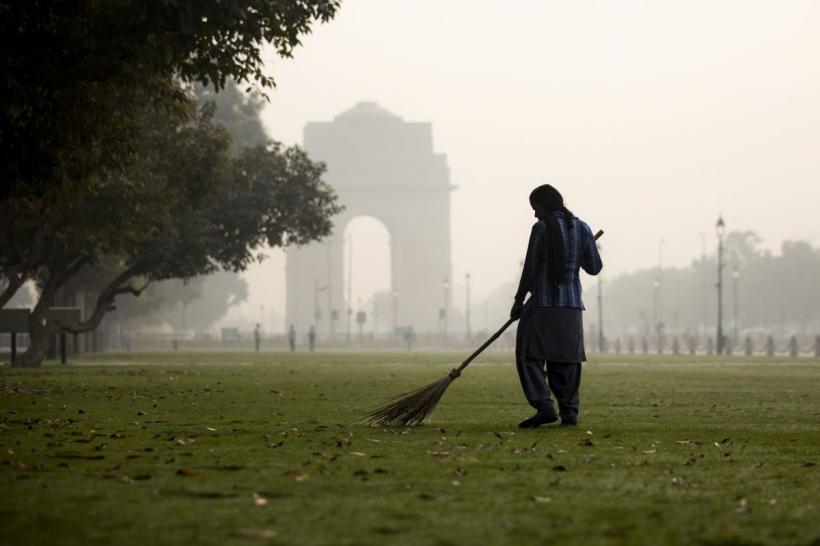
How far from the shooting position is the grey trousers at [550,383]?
11.5 metres

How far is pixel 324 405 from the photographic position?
51.7ft

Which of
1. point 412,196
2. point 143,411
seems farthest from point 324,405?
point 412,196

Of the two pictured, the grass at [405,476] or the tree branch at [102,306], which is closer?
the grass at [405,476]

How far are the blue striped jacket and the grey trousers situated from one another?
506mm

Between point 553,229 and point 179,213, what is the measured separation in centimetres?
2159

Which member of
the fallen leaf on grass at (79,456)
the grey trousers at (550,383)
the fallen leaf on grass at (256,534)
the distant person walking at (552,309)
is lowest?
the fallen leaf on grass at (256,534)

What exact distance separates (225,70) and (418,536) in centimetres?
1183

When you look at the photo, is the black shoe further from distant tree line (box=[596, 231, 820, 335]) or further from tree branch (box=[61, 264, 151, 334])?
distant tree line (box=[596, 231, 820, 335])

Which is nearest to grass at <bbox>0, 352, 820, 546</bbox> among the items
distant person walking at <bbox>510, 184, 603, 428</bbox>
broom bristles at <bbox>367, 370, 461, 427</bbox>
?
broom bristles at <bbox>367, 370, 461, 427</bbox>

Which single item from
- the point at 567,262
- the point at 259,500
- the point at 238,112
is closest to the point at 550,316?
the point at 567,262

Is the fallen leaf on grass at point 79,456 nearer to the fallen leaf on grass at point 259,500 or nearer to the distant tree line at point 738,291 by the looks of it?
the fallen leaf on grass at point 259,500

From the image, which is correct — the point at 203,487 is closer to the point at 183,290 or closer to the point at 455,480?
the point at 455,480

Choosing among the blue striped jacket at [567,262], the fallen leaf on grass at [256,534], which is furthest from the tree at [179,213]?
the fallen leaf on grass at [256,534]

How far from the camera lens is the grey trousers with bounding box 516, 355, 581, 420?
11484 mm
